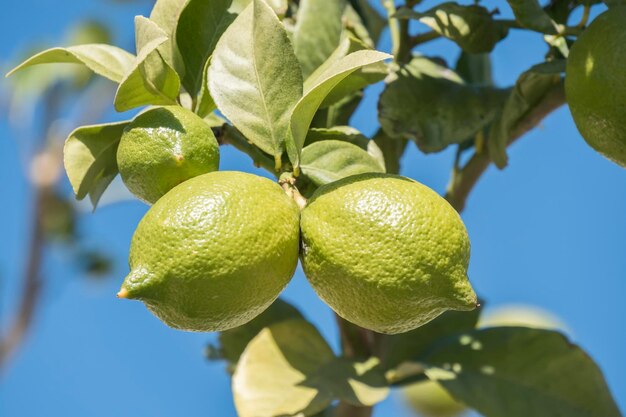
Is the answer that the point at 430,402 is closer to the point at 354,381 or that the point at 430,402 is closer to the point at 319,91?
the point at 354,381

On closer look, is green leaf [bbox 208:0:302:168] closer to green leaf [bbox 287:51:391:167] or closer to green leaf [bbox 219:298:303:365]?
green leaf [bbox 287:51:391:167]

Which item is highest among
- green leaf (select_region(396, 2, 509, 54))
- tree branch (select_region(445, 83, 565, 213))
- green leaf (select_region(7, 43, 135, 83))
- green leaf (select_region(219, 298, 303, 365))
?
green leaf (select_region(396, 2, 509, 54))

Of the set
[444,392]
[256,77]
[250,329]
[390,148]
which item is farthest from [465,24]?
[444,392]

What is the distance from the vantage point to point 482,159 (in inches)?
42.9

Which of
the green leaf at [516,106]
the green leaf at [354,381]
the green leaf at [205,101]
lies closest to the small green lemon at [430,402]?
the green leaf at [354,381]

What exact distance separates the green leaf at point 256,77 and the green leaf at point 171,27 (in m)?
0.09

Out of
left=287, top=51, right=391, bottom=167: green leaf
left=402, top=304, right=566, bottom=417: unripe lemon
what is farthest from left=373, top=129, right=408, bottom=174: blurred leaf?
left=402, top=304, right=566, bottom=417: unripe lemon

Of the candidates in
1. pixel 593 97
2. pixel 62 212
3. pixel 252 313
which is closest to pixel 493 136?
pixel 593 97

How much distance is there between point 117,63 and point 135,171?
0.15 metres

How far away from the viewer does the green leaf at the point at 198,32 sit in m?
0.86

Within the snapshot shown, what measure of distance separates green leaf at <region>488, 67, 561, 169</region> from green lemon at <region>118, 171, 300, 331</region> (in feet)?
1.20

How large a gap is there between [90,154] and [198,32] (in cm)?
17

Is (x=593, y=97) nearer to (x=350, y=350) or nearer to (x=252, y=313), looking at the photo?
(x=252, y=313)

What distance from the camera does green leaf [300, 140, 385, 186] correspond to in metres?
0.80
